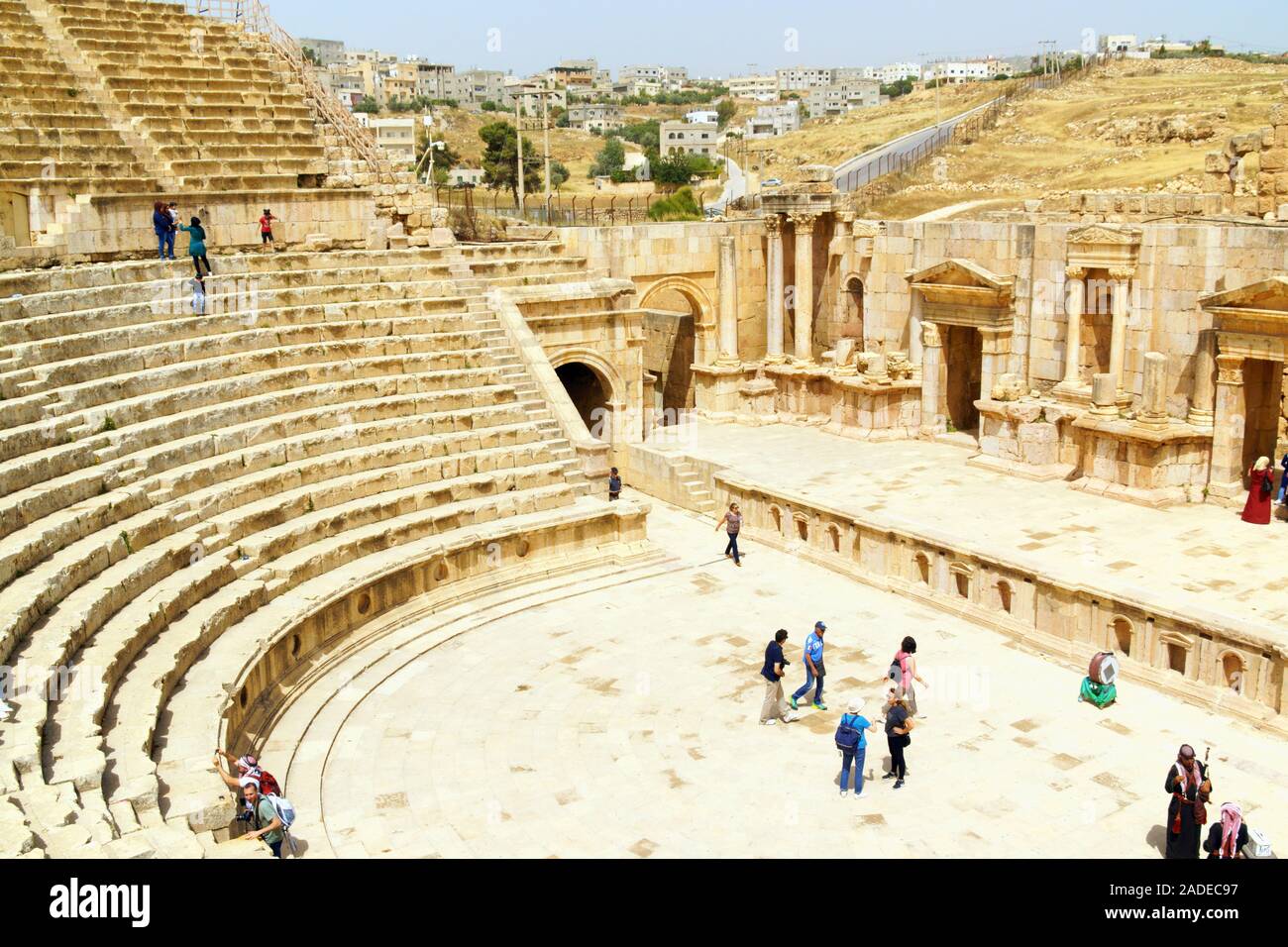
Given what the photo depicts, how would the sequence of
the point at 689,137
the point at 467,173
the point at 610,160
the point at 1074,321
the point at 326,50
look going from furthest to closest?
the point at 326,50, the point at 689,137, the point at 610,160, the point at 467,173, the point at 1074,321

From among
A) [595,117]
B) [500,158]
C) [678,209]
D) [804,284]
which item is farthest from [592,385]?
[595,117]

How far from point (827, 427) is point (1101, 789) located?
13.7m

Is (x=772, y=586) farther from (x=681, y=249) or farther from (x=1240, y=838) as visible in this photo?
(x=681, y=249)

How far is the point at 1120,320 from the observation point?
20141mm

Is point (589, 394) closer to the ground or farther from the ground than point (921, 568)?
farther from the ground

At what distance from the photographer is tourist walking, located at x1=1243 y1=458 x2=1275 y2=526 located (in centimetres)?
1725

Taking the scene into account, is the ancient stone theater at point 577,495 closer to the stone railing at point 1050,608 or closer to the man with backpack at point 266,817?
the stone railing at point 1050,608

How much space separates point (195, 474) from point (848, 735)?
8.61 metres

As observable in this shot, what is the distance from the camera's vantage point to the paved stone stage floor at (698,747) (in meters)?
10.8

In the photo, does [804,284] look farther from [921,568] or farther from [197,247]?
[197,247]

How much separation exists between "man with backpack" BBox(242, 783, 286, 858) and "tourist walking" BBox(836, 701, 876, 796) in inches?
188

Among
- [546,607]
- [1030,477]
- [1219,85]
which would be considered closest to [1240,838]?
[546,607]

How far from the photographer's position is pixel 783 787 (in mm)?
11625
